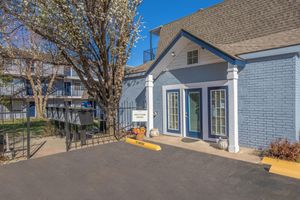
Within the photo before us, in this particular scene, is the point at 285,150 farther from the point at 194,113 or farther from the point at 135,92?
the point at 135,92

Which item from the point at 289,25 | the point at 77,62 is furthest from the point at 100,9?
the point at 289,25

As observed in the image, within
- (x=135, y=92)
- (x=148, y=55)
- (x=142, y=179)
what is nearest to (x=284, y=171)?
(x=142, y=179)

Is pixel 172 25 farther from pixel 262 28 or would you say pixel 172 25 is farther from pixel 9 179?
pixel 9 179

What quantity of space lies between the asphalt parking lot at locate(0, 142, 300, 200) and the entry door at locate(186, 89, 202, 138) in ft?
6.49

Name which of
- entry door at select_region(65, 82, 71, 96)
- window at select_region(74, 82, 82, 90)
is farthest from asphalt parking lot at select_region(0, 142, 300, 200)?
window at select_region(74, 82, 82, 90)

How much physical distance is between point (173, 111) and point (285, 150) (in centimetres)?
476

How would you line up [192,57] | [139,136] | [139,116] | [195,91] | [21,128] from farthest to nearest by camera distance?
[21,128] < [139,116] < [139,136] < [192,57] < [195,91]

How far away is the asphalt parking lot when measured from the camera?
3.72m

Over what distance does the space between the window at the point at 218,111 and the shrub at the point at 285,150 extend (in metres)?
1.85

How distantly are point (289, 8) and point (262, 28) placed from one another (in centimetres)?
109

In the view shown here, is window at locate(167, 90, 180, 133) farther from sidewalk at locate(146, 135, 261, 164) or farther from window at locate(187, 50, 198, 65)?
window at locate(187, 50, 198, 65)

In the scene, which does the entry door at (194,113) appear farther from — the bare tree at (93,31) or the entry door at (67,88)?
the entry door at (67,88)

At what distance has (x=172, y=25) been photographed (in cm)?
1239

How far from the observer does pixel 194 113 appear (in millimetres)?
8164
